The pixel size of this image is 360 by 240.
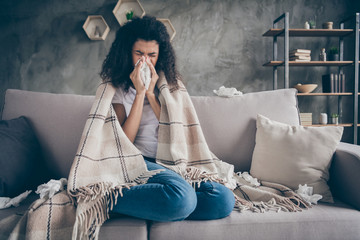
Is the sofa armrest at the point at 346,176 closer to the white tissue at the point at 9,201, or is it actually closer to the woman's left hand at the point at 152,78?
the woman's left hand at the point at 152,78

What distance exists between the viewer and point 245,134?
1407mm

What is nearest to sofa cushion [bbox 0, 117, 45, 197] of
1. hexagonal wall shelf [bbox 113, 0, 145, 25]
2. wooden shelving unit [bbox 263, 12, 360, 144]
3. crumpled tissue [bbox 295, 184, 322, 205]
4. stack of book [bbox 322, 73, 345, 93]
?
crumpled tissue [bbox 295, 184, 322, 205]

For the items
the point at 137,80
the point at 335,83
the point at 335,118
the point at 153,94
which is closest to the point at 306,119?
the point at 335,118

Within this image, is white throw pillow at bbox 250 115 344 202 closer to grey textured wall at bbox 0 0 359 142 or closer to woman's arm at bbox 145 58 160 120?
woman's arm at bbox 145 58 160 120

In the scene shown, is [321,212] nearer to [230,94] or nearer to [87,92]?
[230,94]

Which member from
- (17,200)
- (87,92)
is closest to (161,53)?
(17,200)

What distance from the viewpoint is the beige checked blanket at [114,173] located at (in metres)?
0.88

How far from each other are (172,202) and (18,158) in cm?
76

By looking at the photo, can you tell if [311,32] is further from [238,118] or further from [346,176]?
[346,176]

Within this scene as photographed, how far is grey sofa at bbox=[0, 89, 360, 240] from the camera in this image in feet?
3.04

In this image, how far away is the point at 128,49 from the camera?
1.47 m

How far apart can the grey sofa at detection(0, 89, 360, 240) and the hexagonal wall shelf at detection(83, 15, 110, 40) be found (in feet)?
6.47

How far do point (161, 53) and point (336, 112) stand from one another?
107 inches

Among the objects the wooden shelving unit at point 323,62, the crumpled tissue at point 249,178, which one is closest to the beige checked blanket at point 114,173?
the crumpled tissue at point 249,178
